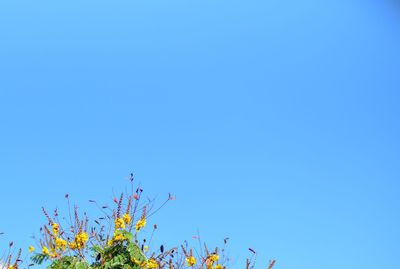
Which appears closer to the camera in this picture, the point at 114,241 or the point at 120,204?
the point at 114,241

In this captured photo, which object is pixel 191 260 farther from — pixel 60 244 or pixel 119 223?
pixel 60 244

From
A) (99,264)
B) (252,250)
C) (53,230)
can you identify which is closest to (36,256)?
(53,230)

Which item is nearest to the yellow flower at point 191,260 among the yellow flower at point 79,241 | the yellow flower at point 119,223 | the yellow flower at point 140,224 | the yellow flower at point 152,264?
the yellow flower at point 152,264

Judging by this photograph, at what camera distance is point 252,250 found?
21.5ft

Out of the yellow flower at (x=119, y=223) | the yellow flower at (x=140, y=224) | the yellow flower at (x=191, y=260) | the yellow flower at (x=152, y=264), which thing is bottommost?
the yellow flower at (x=152, y=264)

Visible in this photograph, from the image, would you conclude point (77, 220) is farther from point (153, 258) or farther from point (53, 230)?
point (153, 258)

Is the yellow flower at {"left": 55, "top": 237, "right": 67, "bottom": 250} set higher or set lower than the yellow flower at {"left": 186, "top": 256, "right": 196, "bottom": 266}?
lower

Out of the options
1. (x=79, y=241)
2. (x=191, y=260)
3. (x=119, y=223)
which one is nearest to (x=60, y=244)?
(x=79, y=241)

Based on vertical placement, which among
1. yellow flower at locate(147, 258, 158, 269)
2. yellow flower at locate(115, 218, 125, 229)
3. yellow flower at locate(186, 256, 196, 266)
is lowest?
yellow flower at locate(147, 258, 158, 269)

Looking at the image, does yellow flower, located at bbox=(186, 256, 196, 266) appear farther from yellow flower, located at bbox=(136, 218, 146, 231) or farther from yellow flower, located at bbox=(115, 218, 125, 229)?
yellow flower, located at bbox=(115, 218, 125, 229)

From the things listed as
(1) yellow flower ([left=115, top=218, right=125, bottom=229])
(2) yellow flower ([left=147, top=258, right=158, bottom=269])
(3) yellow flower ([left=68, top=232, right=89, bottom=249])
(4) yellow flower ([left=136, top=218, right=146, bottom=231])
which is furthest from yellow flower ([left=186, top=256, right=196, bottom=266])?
(3) yellow flower ([left=68, top=232, right=89, bottom=249])

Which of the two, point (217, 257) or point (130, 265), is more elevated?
point (217, 257)

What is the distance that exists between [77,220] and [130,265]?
1.24 m

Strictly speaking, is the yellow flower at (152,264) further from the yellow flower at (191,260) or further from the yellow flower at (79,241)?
the yellow flower at (79,241)
